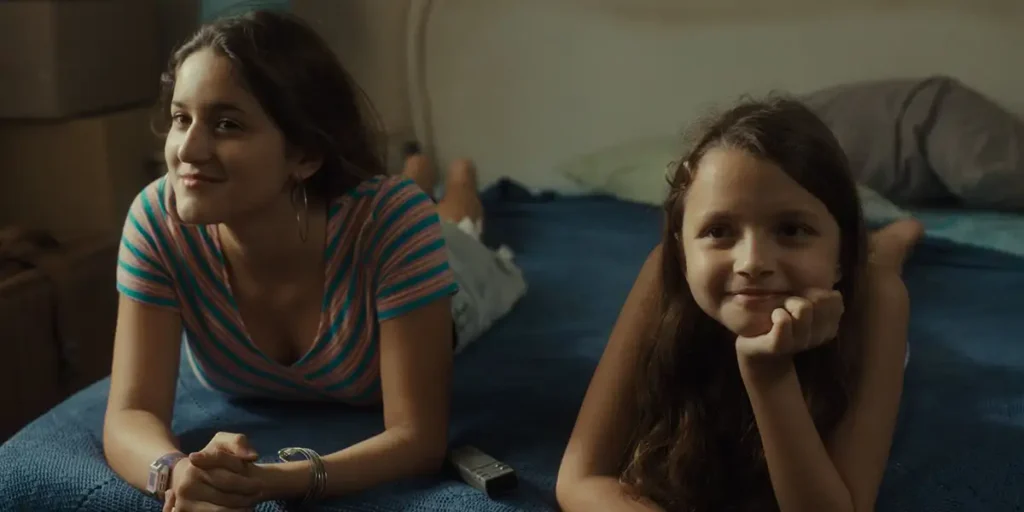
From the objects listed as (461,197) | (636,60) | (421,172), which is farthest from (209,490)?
(636,60)

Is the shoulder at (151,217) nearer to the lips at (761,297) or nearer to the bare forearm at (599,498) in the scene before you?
the bare forearm at (599,498)

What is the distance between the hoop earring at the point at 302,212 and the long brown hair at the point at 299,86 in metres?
0.01

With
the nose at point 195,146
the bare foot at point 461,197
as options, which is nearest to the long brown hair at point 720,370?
the nose at point 195,146

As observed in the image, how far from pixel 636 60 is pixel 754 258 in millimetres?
1640

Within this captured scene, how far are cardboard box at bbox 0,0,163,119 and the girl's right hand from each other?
135 cm

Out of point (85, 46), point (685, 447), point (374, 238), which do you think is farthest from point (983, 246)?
point (85, 46)

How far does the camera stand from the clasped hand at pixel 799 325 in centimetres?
78

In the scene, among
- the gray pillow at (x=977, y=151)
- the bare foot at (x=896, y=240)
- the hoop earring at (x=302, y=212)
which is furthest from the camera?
the gray pillow at (x=977, y=151)

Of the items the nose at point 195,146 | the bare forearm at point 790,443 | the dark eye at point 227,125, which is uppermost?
the dark eye at point 227,125

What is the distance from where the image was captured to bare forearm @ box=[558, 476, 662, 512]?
0.93 m

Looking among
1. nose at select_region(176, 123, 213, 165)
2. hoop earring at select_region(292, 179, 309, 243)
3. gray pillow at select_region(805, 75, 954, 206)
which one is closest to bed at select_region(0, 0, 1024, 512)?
gray pillow at select_region(805, 75, 954, 206)

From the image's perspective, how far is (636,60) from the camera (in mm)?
2375

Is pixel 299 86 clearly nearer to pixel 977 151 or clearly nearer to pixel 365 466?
pixel 365 466

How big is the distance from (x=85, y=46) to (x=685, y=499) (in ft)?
5.45
